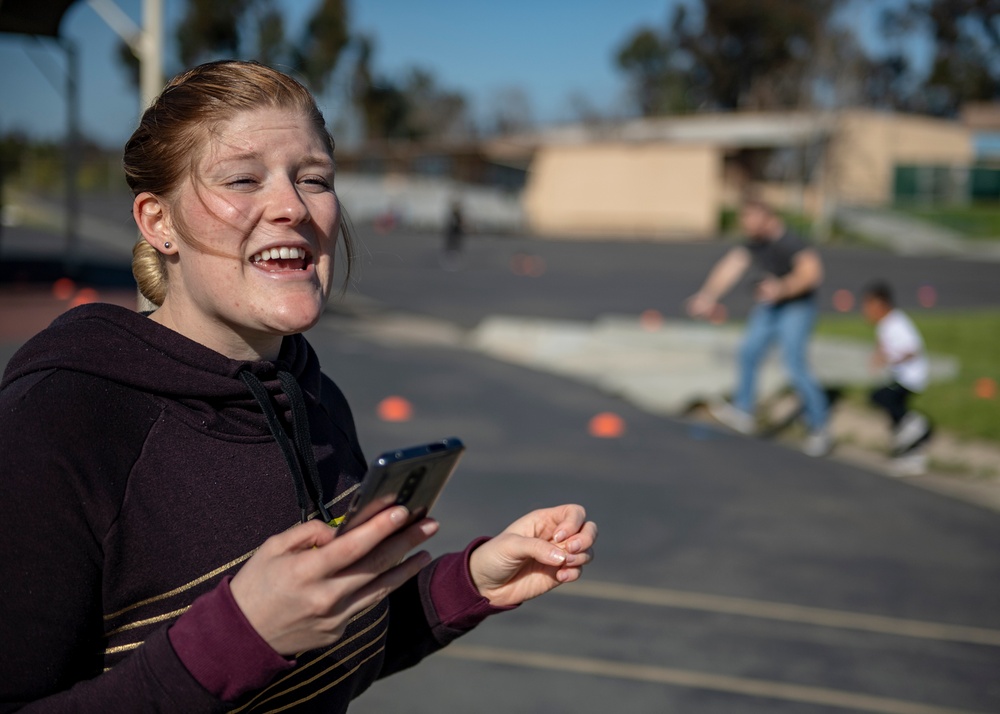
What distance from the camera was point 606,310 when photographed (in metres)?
20.3

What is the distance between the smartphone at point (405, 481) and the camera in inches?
53.2

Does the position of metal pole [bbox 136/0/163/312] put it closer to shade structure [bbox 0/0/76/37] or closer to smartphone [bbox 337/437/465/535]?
shade structure [bbox 0/0/76/37]

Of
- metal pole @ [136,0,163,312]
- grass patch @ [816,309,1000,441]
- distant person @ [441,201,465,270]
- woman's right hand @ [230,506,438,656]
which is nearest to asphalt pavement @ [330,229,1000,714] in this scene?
woman's right hand @ [230,506,438,656]

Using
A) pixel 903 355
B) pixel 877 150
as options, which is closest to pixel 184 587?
pixel 903 355

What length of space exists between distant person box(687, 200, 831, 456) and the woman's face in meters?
8.19

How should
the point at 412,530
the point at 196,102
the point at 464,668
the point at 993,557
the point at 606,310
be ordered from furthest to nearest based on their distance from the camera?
the point at 606,310
the point at 993,557
the point at 464,668
the point at 196,102
the point at 412,530

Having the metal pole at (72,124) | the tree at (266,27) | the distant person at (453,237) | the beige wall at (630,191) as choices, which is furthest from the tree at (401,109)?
the metal pole at (72,124)

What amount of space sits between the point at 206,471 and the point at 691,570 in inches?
201

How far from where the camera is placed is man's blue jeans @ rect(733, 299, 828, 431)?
31.8 ft

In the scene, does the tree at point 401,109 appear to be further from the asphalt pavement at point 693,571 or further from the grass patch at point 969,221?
the asphalt pavement at point 693,571

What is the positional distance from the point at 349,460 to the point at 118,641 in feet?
1.83

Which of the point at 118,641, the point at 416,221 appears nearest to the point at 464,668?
the point at 118,641

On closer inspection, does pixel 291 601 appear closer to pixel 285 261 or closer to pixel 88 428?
pixel 88 428

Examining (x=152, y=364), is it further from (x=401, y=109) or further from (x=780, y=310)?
(x=401, y=109)
